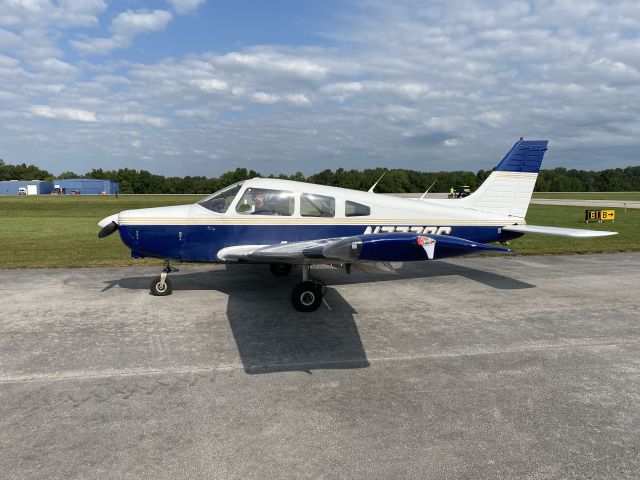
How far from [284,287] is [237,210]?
6.11ft

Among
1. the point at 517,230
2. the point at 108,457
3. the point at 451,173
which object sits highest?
the point at 451,173

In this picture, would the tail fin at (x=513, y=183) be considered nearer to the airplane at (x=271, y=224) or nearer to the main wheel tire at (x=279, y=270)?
the airplane at (x=271, y=224)

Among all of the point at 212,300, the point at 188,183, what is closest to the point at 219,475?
the point at 212,300

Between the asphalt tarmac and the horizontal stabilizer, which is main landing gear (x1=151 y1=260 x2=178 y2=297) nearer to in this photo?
the asphalt tarmac

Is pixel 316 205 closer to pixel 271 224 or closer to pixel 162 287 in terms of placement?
pixel 271 224

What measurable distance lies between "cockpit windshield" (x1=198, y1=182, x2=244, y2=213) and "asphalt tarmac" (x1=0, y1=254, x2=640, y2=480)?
1.57 m

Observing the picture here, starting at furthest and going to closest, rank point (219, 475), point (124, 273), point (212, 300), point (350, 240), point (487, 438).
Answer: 1. point (124, 273)
2. point (212, 300)
3. point (350, 240)
4. point (487, 438)
5. point (219, 475)

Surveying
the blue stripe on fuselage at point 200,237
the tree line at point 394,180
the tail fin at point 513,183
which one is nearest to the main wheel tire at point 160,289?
the blue stripe on fuselage at point 200,237

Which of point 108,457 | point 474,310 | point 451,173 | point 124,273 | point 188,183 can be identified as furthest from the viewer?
point 188,183

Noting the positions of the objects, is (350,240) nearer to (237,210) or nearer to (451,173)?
(237,210)

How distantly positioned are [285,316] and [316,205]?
84.3 inches

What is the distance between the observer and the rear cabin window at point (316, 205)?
7.61 metres

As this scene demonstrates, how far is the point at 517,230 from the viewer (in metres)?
8.68

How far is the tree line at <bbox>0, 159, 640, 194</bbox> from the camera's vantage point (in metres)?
87.1
